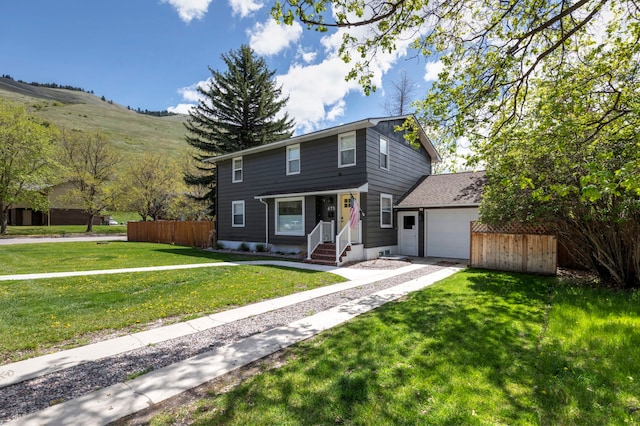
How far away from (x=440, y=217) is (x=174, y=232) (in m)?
17.6

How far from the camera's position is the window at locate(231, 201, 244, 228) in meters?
17.0

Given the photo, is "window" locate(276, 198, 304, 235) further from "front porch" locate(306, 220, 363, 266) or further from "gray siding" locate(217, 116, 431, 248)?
"front porch" locate(306, 220, 363, 266)

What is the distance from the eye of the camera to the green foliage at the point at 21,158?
953 inches

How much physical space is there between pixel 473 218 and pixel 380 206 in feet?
12.7

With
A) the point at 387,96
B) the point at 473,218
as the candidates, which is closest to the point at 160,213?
the point at 387,96

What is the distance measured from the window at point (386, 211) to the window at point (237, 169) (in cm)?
848

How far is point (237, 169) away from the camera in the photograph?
57.2ft

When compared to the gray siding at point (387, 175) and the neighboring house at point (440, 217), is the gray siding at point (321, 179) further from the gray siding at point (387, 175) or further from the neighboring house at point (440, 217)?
the neighboring house at point (440, 217)

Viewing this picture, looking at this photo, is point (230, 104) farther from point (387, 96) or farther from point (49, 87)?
point (49, 87)

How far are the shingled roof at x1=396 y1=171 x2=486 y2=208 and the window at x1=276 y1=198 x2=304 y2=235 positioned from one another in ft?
15.1

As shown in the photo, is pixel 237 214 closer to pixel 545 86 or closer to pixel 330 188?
pixel 330 188

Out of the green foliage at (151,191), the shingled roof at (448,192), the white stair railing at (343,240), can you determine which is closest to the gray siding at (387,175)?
the shingled roof at (448,192)

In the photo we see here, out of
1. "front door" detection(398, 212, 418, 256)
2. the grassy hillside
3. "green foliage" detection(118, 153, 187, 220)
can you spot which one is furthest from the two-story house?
the grassy hillside

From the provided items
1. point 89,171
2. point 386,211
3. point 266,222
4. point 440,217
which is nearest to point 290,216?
point 266,222
